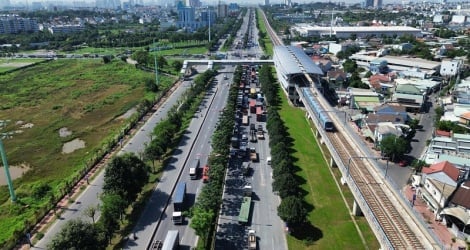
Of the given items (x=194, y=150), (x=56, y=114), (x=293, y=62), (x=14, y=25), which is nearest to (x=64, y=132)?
(x=56, y=114)

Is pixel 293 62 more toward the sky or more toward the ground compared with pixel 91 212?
more toward the sky

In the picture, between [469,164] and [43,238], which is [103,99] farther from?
[469,164]

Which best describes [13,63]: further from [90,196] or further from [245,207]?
[245,207]

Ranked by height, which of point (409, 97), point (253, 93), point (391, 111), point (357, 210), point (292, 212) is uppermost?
point (409, 97)

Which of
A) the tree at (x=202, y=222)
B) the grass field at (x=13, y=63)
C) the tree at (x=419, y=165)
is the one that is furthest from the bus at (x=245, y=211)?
the grass field at (x=13, y=63)

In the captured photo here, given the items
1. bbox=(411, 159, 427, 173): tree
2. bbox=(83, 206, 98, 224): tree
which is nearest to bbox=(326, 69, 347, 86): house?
bbox=(411, 159, 427, 173): tree

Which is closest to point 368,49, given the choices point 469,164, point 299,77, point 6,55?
point 299,77

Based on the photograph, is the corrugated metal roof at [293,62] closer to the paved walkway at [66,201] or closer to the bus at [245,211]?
the paved walkway at [66,201]

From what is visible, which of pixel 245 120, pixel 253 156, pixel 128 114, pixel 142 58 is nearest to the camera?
pixel 253 156
